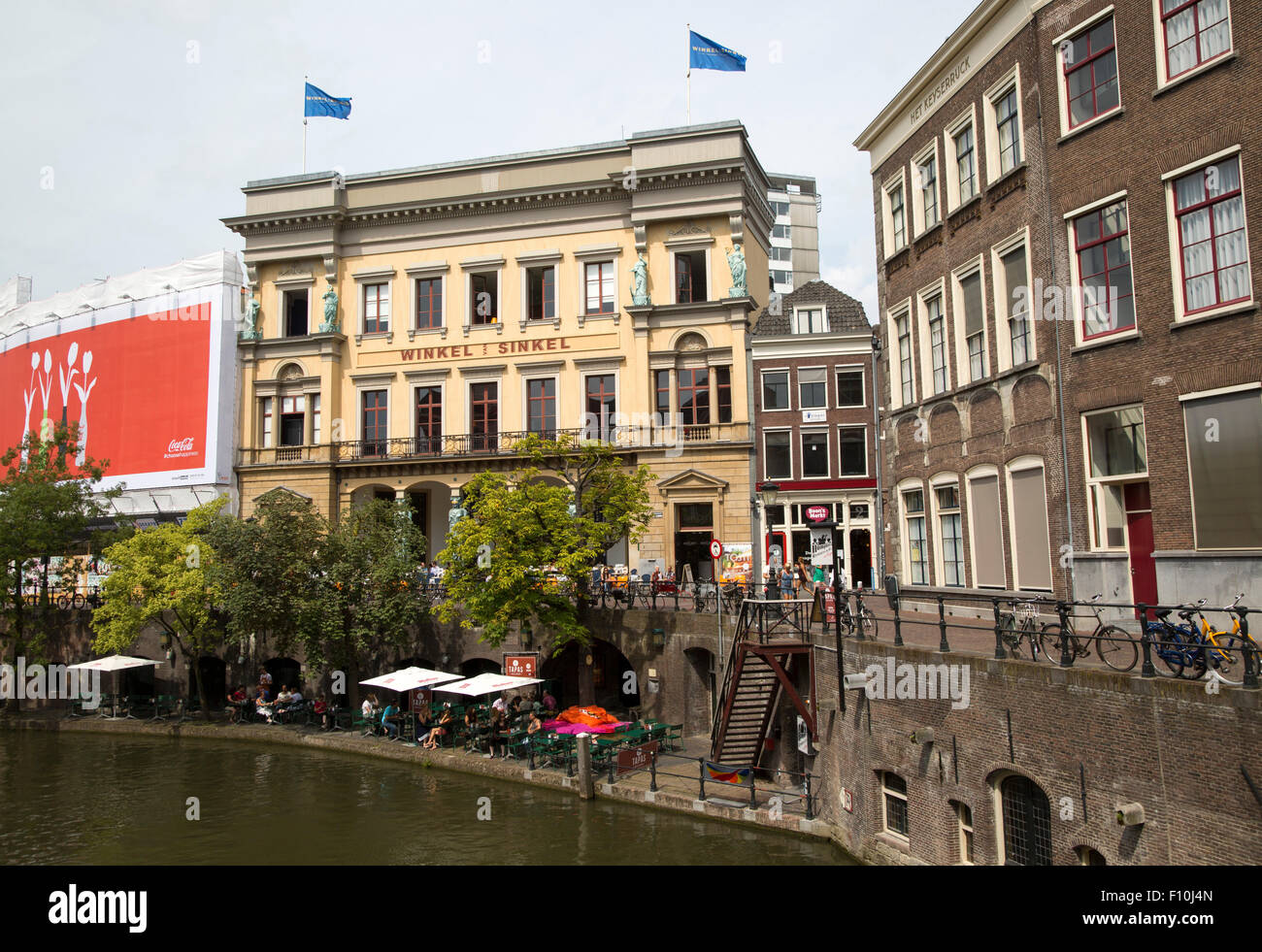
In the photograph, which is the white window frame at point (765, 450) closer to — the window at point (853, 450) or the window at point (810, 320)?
the window at point (853, 450)

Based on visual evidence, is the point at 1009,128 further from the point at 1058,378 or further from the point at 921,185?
the point at 1058,378

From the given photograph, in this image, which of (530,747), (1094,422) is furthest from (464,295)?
(1094,422)

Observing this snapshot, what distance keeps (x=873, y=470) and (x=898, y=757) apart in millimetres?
23301

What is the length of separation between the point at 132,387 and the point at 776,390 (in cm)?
Answer: 3618

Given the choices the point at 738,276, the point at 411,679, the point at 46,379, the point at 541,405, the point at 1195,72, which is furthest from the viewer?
the point at 46,379

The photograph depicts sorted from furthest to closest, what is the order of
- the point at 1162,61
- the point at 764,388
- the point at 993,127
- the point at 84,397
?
the point at 84,397
the point at 764,388
the point at 993,127
the point at 1162,61

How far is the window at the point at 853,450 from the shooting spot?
37.8 meters

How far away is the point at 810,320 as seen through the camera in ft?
134

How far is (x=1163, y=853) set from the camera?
33.3 feet

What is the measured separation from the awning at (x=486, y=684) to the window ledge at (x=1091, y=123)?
19182mm

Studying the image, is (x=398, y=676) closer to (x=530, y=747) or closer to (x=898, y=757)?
(x=530, y=747)

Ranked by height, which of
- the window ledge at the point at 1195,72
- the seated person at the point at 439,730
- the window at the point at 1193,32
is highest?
the window at the point at 1193,32

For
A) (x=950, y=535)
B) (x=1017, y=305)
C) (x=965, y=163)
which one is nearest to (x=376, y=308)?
(x=965, y=163)

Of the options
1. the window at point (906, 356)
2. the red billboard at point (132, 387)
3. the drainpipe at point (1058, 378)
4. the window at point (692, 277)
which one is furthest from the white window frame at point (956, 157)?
the red billboard at point (132, 387)
